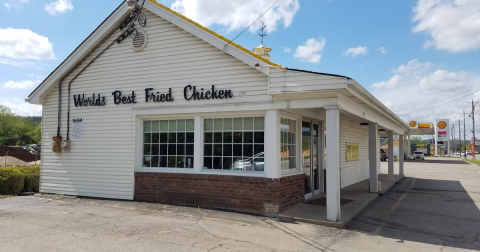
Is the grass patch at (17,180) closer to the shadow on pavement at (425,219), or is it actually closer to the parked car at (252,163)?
the parked car at (252,163)

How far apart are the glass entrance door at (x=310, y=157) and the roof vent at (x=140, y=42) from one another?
5366mm

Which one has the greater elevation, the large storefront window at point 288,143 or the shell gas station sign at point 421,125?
the shell gas station sign at point 421,125

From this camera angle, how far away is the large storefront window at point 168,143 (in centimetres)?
1030

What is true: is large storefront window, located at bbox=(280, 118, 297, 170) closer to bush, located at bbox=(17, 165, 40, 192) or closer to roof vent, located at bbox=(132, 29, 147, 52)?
roof vent, located at bbox=(132, 29, 147, 52)

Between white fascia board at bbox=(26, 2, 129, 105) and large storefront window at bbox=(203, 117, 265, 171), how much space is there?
439 centimetres

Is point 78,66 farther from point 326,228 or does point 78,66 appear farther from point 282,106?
point 326,228

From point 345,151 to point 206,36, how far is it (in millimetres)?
8294

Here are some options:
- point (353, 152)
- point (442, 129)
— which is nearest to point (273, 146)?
point (353, 152)

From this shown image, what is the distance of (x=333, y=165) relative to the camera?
26.9ft

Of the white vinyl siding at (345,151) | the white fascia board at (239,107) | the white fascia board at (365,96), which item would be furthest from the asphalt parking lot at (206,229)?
the white vinyl siding at (345,151)

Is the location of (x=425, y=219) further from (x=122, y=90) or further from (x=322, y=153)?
(x=122, y=90)

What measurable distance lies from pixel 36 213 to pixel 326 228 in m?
7.07

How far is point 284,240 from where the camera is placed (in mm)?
6863

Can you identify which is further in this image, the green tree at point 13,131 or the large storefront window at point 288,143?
the green tree at point 13,131
